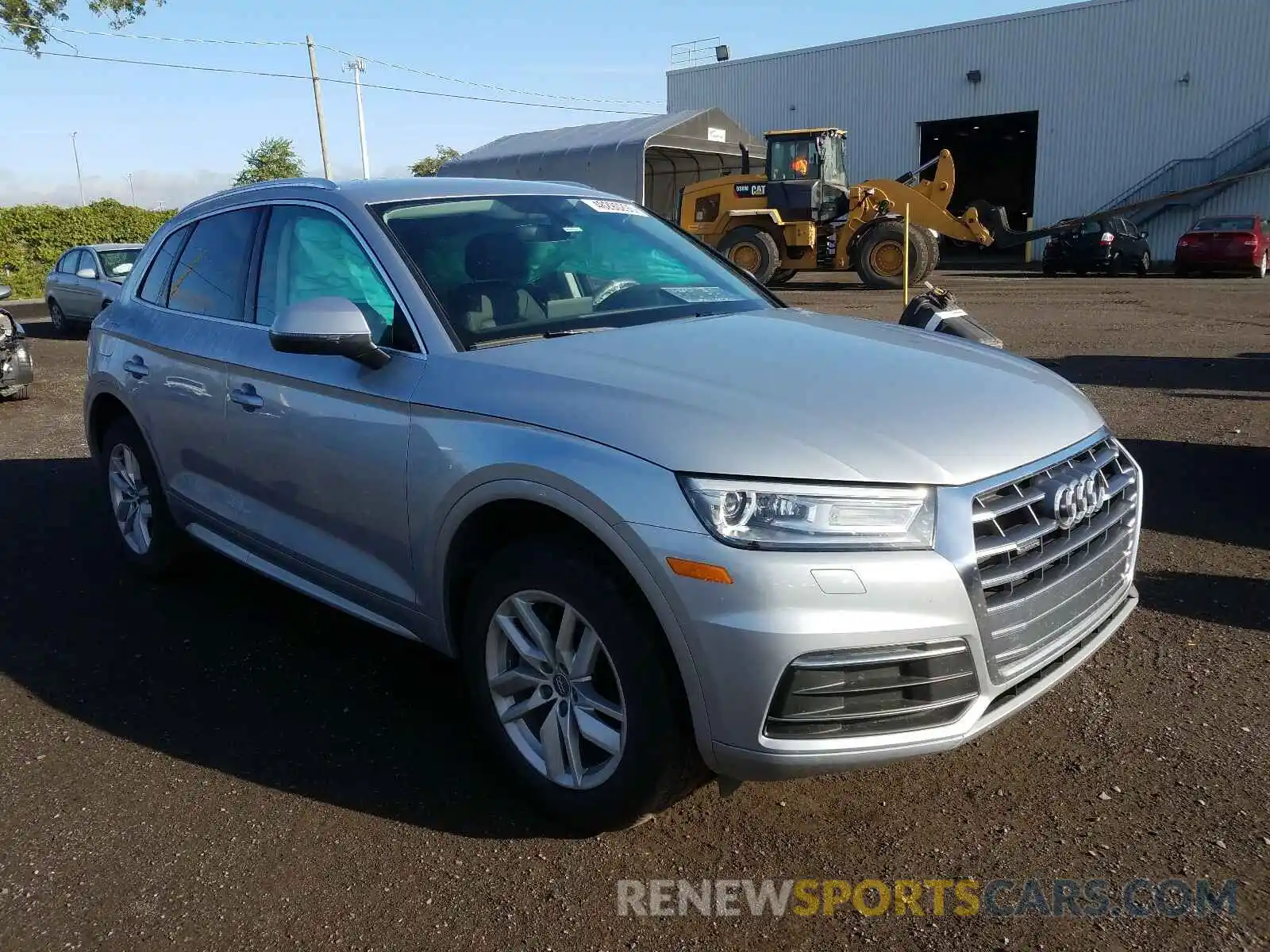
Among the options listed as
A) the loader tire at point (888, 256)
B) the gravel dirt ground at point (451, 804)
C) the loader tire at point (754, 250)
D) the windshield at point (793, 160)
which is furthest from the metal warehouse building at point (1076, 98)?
the gravel dirt ground at point (451, 804)

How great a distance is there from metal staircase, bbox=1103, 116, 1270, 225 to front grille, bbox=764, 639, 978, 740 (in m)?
33.0

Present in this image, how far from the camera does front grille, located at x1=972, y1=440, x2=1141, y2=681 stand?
2.55 m

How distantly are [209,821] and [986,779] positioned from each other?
7.46 ft

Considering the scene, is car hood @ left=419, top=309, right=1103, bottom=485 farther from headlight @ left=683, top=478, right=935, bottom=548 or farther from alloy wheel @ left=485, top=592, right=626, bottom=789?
alloy wheel @ left=485, top=592, right=626, bottom=789

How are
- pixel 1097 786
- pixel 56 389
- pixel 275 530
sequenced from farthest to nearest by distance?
pixel 56 389 < pixel 275 530 < pixel 1097 786

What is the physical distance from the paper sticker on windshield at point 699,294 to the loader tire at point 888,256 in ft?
57.9

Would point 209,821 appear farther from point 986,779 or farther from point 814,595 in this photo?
point 986,779

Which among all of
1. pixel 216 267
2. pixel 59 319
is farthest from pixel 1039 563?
pixel 59 319

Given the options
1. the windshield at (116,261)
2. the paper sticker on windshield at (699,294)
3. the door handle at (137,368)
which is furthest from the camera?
the windshield at (116,261)

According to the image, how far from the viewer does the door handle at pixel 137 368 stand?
4.73 meters

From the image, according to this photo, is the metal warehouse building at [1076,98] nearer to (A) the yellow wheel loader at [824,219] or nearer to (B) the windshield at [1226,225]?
(B) the windshield at [1226,225]

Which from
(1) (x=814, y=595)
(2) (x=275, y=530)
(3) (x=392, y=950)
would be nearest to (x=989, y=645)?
(1) (x=814, y=595)

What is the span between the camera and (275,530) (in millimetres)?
3932

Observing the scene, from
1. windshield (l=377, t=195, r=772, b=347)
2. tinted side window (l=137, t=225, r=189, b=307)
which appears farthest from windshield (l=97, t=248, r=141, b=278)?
windshield (l=377, t=195, r=772, b=347)
